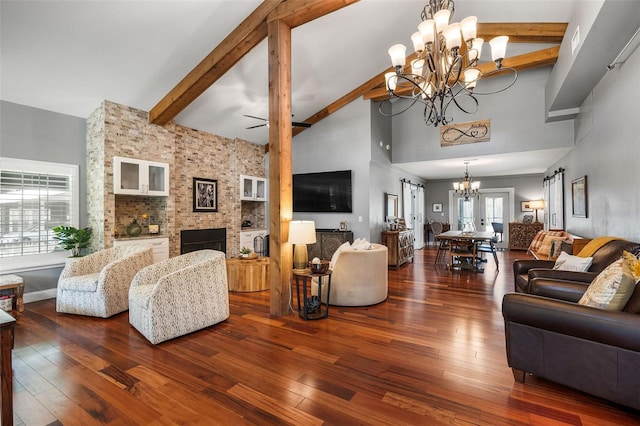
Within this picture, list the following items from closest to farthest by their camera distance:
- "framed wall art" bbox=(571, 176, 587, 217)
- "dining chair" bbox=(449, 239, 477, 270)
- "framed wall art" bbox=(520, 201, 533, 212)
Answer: "framed wall art" bbox=(571, 176, 587, 217), "dining chair" bbox=(449, 239, 477, 270), "framed wall art" bbox=(520, 201, 533, 212)

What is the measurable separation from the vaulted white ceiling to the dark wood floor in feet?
10.2

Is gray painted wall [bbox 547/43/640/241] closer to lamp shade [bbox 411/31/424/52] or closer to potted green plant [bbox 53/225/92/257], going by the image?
lamp shade [bbox 411/31/424/52]

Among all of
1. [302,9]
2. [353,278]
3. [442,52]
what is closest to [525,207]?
[442,52]

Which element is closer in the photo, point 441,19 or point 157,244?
point 441,19

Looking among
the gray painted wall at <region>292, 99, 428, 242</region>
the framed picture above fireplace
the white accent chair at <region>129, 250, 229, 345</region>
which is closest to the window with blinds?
the framed picture above fireplace

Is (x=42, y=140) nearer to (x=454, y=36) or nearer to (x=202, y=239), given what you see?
(x=202, y=239)

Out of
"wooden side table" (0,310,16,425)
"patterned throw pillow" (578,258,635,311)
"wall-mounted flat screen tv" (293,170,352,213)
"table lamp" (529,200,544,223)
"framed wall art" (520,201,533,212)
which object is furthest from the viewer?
"framed wall art" (520,201,533,212)

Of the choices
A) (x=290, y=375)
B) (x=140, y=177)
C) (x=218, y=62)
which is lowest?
(x=290, y=375)

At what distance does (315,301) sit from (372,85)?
478 centimetres

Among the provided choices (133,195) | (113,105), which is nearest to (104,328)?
(133,195)

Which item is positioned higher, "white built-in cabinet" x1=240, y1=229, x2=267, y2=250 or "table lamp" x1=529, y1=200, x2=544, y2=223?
"table lamp" x1=529, y1=200, x2=544, y2=223

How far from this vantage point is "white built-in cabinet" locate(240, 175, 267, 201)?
6972 millimetres

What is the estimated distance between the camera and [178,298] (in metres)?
2.86

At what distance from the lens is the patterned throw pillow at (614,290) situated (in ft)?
6.04
